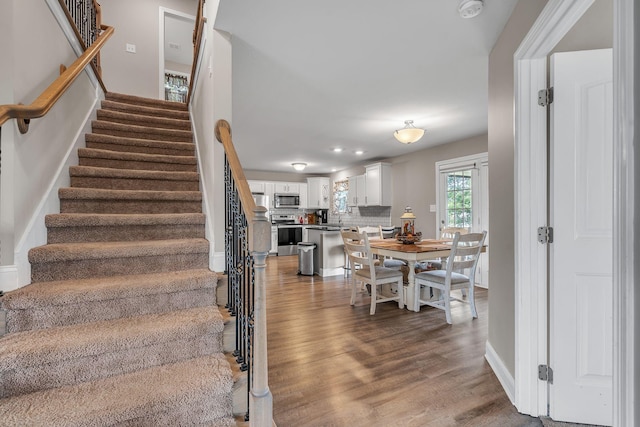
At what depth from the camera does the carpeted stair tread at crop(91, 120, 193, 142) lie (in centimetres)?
296

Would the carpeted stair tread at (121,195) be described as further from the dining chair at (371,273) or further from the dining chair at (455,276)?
the dining chair at (455,276)

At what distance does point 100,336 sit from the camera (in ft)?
4.48

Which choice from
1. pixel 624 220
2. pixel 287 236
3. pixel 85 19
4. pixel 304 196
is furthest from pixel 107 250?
pixel 304 196

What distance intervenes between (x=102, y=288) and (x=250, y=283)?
2.82 ft

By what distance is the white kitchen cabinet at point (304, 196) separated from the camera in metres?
8.70

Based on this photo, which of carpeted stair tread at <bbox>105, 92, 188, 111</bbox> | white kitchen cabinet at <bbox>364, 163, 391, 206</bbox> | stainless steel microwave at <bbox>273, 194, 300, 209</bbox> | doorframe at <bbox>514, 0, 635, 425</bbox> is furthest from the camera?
stainless steel microwave at <bbox>273, 194, 300, 209</bbox>

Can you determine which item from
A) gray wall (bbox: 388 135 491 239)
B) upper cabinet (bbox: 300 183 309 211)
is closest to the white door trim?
gray wall (bbox: 388 135 491 239)

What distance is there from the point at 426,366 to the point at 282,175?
281 inches

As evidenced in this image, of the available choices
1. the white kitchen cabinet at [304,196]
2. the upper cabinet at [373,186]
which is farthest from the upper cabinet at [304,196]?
the upper cabinet at [373,186]

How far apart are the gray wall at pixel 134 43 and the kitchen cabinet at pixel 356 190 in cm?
456

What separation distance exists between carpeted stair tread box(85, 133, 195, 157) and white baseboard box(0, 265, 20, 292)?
1669 millimetres

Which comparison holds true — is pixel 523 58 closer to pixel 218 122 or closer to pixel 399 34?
pixel 399 34

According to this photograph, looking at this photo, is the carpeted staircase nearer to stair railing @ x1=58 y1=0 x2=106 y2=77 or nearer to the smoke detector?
stair railing @ x1=58 y1=0 x2=106 y2=77

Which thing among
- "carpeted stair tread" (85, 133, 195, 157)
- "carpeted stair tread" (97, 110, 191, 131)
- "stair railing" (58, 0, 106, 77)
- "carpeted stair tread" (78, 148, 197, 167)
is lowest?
"carpeted stair tread" (78, 148, 197, 167)
